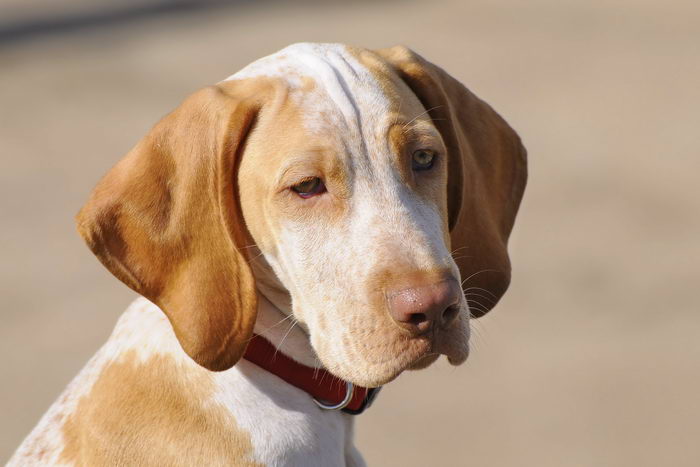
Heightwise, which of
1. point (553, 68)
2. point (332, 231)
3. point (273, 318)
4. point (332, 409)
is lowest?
point (553, 68)

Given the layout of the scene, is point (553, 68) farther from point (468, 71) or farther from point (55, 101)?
point (55, 101)

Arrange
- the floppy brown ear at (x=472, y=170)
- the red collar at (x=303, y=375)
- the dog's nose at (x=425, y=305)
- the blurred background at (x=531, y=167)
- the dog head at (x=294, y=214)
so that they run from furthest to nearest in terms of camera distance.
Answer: the blurred background at (x=531, y=167) < the floppy brown ear at (x=472, y=170) < the red collar at (x=303, y=375) < the dog head at (x=294, y=214) < the dog's nose at (x=425, y=305)

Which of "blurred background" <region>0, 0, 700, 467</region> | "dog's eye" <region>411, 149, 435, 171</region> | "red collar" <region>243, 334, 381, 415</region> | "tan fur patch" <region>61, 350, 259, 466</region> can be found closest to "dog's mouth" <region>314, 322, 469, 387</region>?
"red collar" <region>243, 334, 381, 415</region>

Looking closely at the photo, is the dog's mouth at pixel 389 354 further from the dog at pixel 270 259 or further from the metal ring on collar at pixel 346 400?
the metal ring on collar at pixel 346 400

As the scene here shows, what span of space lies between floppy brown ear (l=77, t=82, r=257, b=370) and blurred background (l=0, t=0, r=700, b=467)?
4241 mm

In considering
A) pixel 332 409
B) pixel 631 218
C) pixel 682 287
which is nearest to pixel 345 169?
pixel 332 409

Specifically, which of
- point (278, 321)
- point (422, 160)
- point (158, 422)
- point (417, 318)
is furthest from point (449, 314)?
point (158, 422)

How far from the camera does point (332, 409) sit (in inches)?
152

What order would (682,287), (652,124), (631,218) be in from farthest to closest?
(652,124) → (631,218) → (682,287)

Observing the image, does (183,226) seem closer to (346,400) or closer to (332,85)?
(332,85)

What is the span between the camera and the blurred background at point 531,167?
848 centimetres

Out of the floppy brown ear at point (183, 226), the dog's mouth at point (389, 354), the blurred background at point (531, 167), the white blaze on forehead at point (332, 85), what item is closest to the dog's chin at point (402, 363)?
the dog's mouth at point (389, 354)

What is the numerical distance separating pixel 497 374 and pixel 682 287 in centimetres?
189

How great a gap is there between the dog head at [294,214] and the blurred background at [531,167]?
13.7ft
